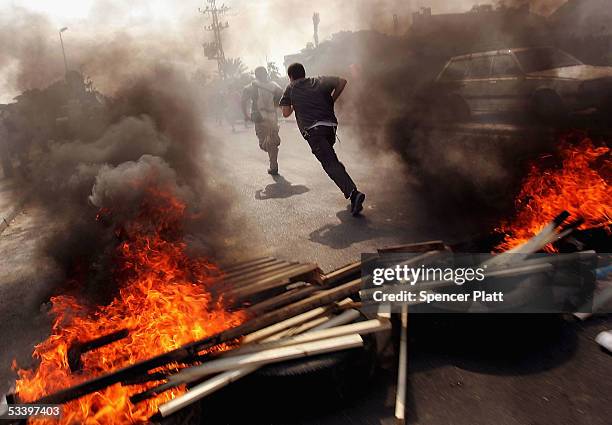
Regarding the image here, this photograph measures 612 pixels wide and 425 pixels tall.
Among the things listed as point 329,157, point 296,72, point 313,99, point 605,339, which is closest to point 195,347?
point 605,339

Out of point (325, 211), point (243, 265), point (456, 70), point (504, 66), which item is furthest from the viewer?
point (456, 70)

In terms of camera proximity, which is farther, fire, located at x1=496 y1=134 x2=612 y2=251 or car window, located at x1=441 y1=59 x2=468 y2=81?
car window, located at x1=441 y1=59 x2=468 y2=81

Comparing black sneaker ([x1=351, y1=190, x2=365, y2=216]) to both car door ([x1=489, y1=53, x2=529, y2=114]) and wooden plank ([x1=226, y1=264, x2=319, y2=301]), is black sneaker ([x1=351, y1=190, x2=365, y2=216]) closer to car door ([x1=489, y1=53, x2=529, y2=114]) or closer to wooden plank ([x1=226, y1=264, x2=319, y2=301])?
wooden plank ([x1=226, y1=264, x2=319, y2=301])

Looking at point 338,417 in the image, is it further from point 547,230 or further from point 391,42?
point 391,42

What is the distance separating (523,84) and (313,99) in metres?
7.37

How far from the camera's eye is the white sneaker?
2.90m

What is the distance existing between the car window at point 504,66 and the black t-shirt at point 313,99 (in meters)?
7.21

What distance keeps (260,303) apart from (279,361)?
73 cm

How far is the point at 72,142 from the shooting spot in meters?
5.22

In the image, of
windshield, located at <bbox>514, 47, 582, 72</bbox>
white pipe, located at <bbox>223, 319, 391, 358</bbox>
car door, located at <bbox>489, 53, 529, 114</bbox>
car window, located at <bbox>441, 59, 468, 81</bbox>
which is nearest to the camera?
white pipe, located at <bbox>223, 319, 391, 358</bbox>

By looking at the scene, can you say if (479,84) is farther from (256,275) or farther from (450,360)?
(450,360)

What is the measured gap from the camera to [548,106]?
9695 millimetres

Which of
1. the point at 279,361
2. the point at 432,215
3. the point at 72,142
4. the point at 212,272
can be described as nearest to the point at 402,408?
the point at 279,361

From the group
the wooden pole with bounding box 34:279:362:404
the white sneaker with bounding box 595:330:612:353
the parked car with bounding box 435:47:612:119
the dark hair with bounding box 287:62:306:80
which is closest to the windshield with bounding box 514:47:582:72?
the parked car with bounding box 435:47:612:119
